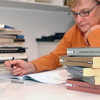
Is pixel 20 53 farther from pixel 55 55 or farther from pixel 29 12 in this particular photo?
pixel 29 12

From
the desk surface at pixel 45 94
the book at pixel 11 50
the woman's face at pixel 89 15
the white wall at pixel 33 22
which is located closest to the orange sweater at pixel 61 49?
the woman's face at pixel 89 15

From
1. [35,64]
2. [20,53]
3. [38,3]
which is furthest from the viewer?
[38,3]

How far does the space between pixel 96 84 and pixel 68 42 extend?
789mm

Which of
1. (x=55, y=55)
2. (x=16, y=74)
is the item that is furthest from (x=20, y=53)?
(x=16, y=74)

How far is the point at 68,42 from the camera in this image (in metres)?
1.38

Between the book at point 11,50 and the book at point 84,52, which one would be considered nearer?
the book at point 84,52

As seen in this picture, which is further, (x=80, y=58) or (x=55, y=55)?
(x=55, y=55)

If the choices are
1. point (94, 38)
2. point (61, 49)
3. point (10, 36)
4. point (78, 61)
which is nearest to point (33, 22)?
point (10, 36)

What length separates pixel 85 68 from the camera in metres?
0.62

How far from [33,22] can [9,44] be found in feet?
2.09

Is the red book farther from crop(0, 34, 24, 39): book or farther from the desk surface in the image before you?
crop(0, 34, 24, 39): book

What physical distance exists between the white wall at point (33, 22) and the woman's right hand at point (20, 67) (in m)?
0.84

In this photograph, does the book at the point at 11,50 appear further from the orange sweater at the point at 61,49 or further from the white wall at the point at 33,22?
the white wall at the point at 33,22

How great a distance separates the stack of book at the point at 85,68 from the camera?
614mm
